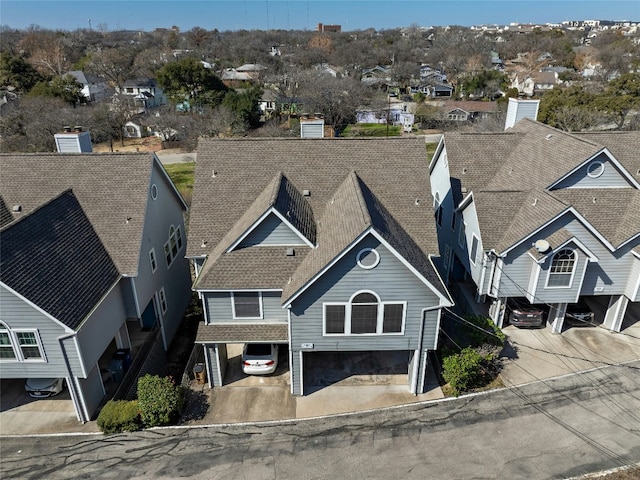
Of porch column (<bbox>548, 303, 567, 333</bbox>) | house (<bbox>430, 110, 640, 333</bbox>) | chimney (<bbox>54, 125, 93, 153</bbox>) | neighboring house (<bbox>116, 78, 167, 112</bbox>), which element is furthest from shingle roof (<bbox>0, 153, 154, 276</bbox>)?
neighboring house (<bbox>116, 78, 167, 112</bbox>)

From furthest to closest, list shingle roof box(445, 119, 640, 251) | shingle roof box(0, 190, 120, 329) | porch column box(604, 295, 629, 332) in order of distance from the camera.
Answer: porch column box(604, 295, 629, 332)
shingle roof box(445, 119, 640, 251)
shingle roof box(0, 190, 120, 329)

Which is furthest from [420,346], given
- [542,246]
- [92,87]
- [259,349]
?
[92,87]

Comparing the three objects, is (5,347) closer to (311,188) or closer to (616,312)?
(311,188)

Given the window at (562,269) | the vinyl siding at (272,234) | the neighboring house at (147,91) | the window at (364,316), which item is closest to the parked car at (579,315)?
the window at (562,269)

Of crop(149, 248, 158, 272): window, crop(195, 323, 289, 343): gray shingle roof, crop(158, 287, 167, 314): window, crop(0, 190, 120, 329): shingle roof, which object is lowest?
crop(158, 287, 167, 314): window

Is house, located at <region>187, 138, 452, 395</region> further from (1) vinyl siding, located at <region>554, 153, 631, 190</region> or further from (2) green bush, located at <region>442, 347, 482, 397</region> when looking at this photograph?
(1) vinyl siding, located at <region>554, 153, 631, 190</region>

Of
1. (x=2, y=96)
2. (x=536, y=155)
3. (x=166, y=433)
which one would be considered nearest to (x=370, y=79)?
(x=2, y=96)
